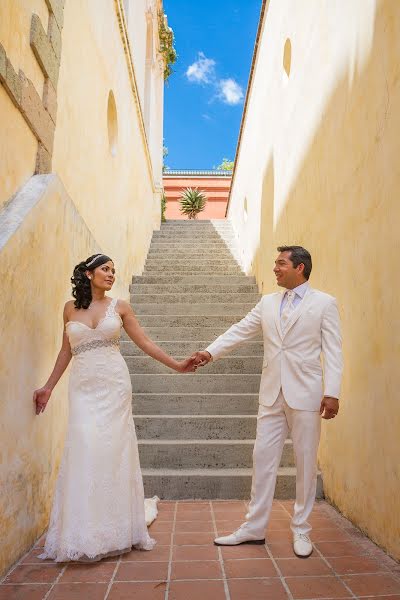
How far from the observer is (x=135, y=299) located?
7.44m

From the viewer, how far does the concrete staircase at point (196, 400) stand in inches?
154

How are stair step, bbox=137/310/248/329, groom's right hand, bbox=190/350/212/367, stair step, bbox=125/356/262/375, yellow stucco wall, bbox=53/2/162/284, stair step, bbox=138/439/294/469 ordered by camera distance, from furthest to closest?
stair step, bbox=137/310/248/329
stair step, bbox=125/356/262/375
yellow stucco wall, bbox=53/2/162/284
stair step, bbox=138/439/294/469
groom's right hand, bbox=190/350/212/367

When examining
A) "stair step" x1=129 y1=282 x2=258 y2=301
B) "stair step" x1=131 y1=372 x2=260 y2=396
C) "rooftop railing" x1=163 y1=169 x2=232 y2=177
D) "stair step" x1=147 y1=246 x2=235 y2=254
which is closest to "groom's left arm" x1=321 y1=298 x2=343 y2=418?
"stair step" x1=131 y1=372 x2=260 y2=396

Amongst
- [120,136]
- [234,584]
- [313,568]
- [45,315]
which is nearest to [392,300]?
[313,568]

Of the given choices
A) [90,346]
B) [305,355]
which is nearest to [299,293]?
[305,355]

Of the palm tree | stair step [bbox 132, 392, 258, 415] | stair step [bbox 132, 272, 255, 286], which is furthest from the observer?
the palm tree

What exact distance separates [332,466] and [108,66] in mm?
5235

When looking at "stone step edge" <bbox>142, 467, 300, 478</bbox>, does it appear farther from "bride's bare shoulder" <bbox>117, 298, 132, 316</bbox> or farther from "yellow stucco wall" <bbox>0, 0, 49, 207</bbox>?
"yellow stucco wall" <bbox>0, 0, 49, 207</bbox>

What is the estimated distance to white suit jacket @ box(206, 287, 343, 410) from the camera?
9.44ft

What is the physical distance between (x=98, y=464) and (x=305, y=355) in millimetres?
1344

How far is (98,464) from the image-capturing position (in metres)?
2.79

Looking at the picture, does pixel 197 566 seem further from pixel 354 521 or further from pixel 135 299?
pixel 135 299

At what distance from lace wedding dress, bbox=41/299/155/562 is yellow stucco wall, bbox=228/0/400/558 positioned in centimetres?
143

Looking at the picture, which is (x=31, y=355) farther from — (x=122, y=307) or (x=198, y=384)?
(x=198, y=384)
